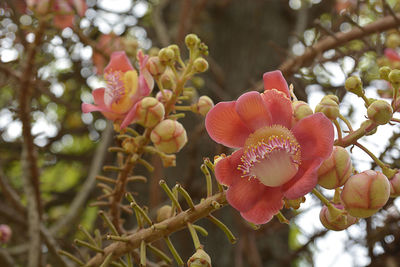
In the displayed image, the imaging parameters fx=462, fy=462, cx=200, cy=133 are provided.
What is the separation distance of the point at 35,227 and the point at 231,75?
154 centimetres

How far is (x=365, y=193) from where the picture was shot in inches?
25.0

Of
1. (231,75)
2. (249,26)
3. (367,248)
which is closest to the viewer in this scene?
(367,248)

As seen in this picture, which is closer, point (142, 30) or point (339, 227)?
point (339, 227)

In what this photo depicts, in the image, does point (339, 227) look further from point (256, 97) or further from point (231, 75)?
point (231, 75)

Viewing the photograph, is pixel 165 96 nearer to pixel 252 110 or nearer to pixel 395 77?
pixel 252 110

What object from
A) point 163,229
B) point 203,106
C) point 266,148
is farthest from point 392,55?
point 163,229

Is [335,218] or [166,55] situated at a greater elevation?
[166,55]

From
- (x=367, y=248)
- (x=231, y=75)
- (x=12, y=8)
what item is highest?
(x=12, y=8)

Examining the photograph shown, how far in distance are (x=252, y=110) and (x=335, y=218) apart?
207 mm

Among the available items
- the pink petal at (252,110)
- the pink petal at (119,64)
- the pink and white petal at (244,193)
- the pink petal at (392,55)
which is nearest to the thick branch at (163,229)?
the pink and white petal at (244,193)

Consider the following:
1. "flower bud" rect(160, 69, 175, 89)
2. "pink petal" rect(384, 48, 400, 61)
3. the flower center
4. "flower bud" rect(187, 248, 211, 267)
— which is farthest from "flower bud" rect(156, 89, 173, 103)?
"pink petal" rect(384, 48, 400, 61)

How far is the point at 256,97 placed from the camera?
73 cm

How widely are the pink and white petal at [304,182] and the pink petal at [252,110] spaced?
102mm

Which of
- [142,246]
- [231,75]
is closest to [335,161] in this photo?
[142,246]
